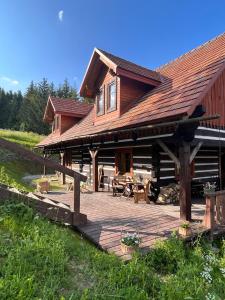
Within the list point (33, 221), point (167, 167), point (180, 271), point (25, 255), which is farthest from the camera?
point (167, 167)

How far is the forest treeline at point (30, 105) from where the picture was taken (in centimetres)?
5041

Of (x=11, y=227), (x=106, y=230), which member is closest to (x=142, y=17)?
(x=106, y=230)

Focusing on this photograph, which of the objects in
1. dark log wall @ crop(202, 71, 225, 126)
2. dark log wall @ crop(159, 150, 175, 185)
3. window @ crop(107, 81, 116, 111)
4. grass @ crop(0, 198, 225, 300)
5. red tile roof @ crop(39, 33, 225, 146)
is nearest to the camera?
grass @ crop(0, 198, 225, 300)

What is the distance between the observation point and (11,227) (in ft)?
15.5

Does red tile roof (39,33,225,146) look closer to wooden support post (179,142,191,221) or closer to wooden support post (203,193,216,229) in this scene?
wooden support post (179,142,191,221)

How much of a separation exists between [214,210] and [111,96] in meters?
7.07

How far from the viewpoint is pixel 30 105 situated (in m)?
52.5

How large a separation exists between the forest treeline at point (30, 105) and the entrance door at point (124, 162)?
39.1 meters

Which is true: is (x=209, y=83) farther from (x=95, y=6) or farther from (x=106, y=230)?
(x=95, y=6)

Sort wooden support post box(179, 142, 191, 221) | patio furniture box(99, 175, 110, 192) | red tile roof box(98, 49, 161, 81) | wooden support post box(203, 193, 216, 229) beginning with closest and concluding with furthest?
wooden support post box(203, 193, 216, 229) < wooden support post box(179, 142, 191, 221) < red tile roof box(98, 49, 161, 81) < patio furniture box(99, 175, 110, 192)

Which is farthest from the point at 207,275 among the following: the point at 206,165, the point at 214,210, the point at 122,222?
the point at 206,165

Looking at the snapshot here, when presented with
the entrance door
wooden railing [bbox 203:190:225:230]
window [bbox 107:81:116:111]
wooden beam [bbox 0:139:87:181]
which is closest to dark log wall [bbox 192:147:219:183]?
the entrance door

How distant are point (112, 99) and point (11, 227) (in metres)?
8.11

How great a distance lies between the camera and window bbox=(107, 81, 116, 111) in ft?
37.7
